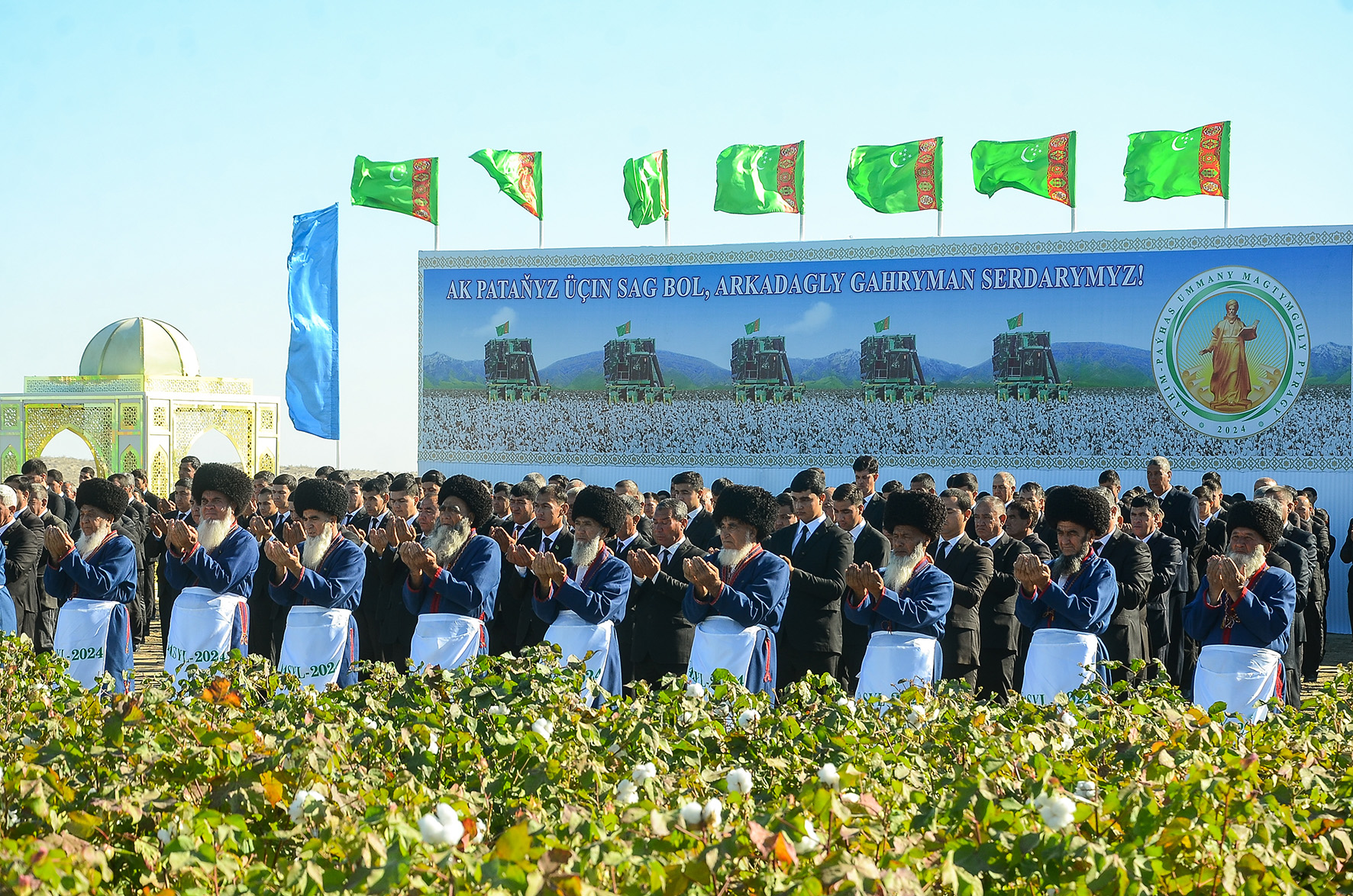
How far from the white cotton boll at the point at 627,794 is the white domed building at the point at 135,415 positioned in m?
22.9

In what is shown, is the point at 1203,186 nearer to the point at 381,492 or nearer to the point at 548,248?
the point at 548,248

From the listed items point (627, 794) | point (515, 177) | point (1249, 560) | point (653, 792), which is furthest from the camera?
point (515, 177)

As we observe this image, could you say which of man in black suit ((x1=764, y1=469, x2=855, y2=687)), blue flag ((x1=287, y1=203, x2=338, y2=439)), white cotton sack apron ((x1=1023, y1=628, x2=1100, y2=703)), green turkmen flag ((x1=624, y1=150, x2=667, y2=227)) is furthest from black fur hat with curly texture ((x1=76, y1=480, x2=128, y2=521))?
green turkmen flag ((x1=624, y1=150, x2=667, y2=227))

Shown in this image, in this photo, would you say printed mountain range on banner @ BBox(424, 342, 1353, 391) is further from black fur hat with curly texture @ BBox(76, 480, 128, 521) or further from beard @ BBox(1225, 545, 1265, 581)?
black fur hat with curly texture @ BBox(76, 480, 128, 521)

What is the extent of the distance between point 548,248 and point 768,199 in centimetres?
334

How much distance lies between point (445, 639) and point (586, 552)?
941 mm

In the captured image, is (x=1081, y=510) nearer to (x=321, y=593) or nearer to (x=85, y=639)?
(x=321, y=593)

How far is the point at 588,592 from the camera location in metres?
7.25

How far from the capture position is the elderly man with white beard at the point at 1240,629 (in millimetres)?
6441

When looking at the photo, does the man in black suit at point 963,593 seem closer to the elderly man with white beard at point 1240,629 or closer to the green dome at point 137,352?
the elderly man with white beard at point 1240,629

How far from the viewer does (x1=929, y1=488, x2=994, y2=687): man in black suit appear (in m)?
7.72

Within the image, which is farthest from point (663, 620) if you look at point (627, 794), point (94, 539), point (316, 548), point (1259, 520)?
point (627, 794)

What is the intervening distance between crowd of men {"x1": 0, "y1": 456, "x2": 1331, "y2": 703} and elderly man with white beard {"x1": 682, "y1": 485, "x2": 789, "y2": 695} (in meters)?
0.01

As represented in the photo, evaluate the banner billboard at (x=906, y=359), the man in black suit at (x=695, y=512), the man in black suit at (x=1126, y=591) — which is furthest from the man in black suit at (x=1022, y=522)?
the banner billboard at (x=906, y=359)
